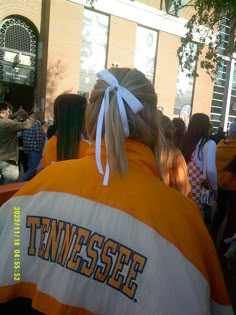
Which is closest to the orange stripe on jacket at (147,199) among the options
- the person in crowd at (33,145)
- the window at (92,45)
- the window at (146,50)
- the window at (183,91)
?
the person in crowd at (33,145)

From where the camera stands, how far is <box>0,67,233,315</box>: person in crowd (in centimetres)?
125

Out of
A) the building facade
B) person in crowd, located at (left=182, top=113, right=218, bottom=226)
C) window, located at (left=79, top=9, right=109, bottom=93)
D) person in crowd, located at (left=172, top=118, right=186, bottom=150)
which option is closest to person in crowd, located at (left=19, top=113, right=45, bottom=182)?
person in crowd, located at (left=172, top=118, right=186, bottom=150)

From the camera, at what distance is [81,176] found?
4.53 feet

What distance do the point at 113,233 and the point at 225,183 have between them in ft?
13.4

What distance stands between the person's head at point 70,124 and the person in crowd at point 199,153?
6.34 ft

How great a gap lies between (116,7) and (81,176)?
18.5 metres

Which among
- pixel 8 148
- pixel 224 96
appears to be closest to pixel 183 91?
pixel 224 96

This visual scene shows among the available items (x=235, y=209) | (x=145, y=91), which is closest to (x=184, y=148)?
(x=235, y=209)

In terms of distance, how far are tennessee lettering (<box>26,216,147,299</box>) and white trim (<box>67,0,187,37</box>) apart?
56.0ft

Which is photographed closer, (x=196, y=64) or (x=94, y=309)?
(x=94, y=309)

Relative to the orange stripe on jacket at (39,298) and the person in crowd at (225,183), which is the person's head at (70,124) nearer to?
the orange stripe on jacket at (39,298)

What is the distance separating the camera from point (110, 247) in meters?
1.29

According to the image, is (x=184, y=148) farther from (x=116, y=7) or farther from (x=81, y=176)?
(x=116, y=7)

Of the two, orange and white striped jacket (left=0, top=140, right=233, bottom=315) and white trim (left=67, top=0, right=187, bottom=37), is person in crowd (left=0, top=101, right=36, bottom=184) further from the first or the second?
white trim (left=67, top=0, right=187, bottom=37)
